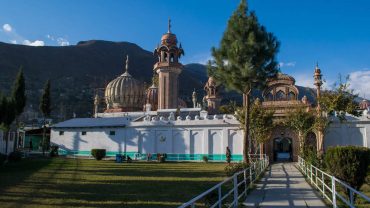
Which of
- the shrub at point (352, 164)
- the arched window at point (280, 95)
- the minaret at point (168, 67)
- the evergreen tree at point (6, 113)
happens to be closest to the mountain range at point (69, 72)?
the minaret at point (168, 67)

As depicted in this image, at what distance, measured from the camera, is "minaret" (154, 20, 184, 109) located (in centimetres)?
5353

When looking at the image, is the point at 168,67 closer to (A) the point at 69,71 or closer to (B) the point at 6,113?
(B) the point at 6,113

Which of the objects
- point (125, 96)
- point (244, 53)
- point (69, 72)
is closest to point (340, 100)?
point (244, 53)

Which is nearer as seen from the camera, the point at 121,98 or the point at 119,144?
the point at 119,144

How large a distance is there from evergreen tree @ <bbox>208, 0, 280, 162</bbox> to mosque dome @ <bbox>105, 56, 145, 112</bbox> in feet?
134

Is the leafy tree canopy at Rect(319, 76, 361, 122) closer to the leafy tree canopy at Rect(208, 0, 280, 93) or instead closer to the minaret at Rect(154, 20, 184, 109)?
the leafy tree canopy at Rect(208, 0, 280, 93)

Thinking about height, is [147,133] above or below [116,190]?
above

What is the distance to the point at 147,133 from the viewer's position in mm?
41188

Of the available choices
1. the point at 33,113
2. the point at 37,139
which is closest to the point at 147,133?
the point at 37,139

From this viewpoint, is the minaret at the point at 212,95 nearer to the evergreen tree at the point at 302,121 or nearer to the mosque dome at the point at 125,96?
the mosque dome at the point at 125,96

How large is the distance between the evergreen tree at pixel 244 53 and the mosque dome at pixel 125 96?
4095cm

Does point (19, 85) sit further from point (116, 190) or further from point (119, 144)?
point (116, 190)

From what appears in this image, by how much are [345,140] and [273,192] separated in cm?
2328

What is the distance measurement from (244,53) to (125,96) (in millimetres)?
43080
